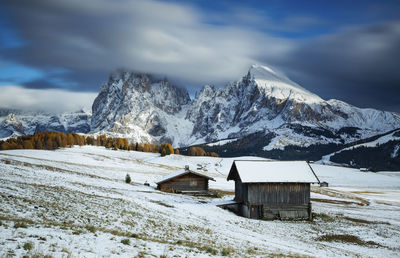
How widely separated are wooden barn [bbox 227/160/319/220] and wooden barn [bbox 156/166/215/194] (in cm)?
1893

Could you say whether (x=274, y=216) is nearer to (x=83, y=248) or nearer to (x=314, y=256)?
(x=314, y=256)

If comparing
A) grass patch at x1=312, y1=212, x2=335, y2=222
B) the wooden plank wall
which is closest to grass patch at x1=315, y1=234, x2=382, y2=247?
grass patch at x1=312, y1=212, x2=335, y2=222

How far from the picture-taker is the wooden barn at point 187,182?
65062 millimetres

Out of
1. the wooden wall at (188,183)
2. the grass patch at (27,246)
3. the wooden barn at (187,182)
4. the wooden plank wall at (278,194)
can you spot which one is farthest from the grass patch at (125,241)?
the wooden wall at (188,183)

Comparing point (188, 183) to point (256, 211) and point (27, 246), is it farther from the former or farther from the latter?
point (27, 246)

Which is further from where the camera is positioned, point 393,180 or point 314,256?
point 393,180

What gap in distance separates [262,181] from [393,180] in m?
131

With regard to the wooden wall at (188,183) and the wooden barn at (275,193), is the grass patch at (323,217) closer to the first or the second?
the wooden barn at (275,193)

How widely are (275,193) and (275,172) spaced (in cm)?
322

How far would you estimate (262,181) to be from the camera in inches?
1818

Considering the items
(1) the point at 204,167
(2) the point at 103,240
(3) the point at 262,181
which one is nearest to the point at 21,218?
(2) the point at 103,240

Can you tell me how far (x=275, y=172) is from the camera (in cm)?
4841

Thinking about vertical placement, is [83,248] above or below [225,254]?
above

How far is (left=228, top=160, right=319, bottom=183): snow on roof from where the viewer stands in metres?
46.7
